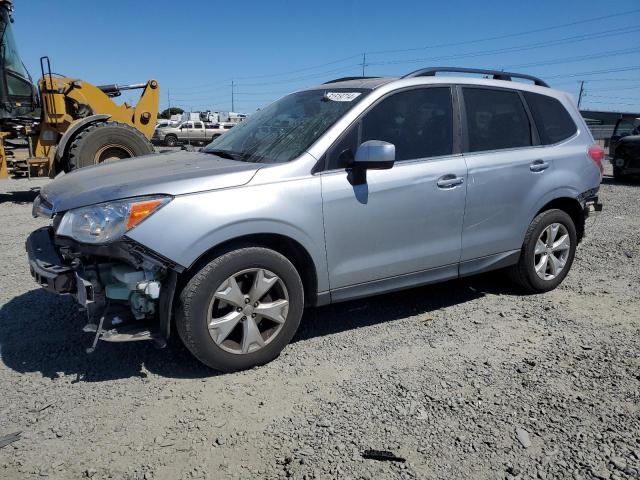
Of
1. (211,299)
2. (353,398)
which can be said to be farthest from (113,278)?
(353,398)

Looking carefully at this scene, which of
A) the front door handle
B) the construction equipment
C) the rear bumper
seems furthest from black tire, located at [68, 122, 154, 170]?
the front door handle

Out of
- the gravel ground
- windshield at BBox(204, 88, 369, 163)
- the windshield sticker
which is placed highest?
the windshield sticker

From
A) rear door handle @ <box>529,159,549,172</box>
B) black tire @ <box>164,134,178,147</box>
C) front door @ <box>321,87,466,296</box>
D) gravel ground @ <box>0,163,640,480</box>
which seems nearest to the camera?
gravel ground @ <box>0,163,640,480</box>

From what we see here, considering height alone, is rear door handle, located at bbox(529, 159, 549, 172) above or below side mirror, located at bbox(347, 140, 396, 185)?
below

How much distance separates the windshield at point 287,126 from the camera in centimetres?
355

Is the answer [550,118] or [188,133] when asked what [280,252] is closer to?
[550,118]

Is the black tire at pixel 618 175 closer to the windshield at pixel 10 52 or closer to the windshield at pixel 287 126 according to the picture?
the windshield at pixel 287 126

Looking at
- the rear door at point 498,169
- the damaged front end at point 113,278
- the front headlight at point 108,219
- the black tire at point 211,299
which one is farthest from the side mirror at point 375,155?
the damaged front end at point 113,278

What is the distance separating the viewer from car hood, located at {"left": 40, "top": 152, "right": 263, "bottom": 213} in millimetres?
2990

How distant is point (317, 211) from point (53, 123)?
878 centimetres

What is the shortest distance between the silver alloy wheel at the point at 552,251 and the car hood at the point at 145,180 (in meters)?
2.77

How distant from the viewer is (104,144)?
Answer: 9.73 metres

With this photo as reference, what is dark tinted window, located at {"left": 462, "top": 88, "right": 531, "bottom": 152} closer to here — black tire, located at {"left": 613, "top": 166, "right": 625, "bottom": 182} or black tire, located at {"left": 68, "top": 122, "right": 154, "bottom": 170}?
black tire, located at {"left": 68, "top": 122, "right": 154, "bottom": 170}

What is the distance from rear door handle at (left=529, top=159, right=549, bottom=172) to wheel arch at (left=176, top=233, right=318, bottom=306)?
2188 mm
